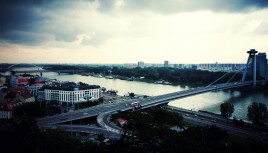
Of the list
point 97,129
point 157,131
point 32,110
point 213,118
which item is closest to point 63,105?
point 32,110

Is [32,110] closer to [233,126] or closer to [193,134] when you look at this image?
[193,134]

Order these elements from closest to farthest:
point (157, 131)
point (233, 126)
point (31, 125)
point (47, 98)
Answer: point (157, 131)
point (31, 125)
point (233, 126)
point (47, 98)

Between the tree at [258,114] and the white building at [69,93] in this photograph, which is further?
the white building at [69,93]

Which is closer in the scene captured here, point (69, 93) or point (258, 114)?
point (258, 114)

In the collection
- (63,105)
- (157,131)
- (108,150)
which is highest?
(157,131)

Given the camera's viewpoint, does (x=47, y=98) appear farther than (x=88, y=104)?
Yes

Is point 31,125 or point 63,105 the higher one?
point 31,125

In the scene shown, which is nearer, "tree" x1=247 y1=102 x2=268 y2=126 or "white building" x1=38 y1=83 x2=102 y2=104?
"tree" x1=247 y1=102 x2=268 y2=126


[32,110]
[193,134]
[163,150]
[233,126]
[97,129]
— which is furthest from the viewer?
[32,110]
